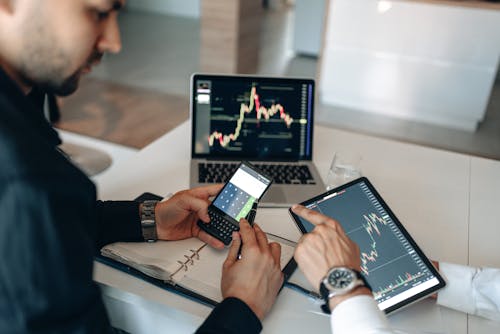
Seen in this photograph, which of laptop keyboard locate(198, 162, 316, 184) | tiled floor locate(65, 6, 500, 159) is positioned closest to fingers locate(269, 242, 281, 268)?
laptop keyboard locate(198, 162, 316, 184)

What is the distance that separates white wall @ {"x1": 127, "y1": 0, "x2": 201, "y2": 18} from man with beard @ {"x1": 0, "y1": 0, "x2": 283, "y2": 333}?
232 inches

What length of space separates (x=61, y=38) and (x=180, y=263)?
19.3 inches

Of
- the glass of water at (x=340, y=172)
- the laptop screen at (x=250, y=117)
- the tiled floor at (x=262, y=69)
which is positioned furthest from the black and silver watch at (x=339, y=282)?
the tiled floor at (x=262, y=69)

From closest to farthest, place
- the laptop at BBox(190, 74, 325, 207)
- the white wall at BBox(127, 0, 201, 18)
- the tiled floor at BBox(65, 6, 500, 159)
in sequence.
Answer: the laptop at BBox(190, 74, 325, 207), the tiled floor at BBox(65, 6, 500, 159), the white wall at BBox(127, 0, 201, 18)

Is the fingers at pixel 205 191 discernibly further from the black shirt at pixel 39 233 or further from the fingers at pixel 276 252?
the black shirt at pixel 39 233

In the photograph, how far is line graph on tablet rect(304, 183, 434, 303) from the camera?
0.90 metres

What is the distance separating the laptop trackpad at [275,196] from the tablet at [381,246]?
191 millimetres

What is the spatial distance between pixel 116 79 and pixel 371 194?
331 cm

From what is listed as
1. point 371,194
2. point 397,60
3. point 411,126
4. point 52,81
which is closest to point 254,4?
point 397,60

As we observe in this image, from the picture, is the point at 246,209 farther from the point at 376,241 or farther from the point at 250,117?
the point at 250,117

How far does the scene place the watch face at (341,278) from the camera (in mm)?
777

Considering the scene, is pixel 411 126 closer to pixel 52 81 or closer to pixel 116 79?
pixel 116 79

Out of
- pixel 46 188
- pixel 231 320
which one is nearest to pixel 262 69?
pixel 231 320

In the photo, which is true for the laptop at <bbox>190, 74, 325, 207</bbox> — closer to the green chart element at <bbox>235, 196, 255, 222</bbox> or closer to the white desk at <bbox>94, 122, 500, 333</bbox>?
the white desk at <bbox>94, 122, 500, 333</bbox>
